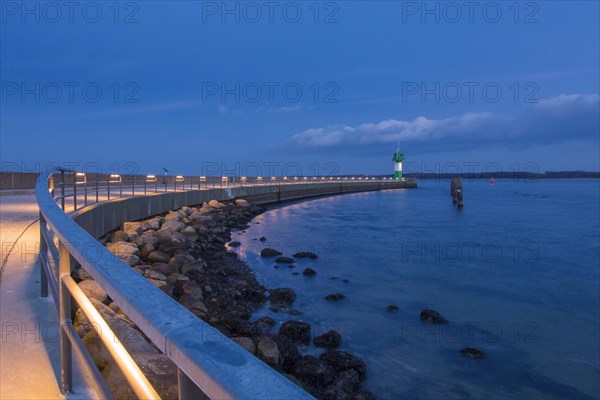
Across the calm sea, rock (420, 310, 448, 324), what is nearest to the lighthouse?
the calm sea

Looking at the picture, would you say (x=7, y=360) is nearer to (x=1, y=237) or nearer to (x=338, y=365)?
(x=338, y=365)

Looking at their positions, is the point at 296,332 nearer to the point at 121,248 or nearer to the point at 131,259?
the point at 131,259

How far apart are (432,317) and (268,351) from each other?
4.59 m

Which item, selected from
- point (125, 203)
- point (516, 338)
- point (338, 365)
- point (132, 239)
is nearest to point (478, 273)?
point (516, 338)

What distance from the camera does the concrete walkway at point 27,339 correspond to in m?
2.55

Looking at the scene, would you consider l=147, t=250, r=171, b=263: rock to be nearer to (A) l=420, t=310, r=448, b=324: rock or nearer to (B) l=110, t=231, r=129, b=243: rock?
(B) l=110, t=231, r=129, b=243: rock

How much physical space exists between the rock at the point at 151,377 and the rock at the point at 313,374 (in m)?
2.61

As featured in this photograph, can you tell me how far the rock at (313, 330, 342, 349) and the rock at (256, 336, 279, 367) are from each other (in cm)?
147

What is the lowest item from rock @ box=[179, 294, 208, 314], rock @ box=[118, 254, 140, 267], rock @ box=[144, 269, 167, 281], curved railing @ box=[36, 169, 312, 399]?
rock @ box=[179, 294, 208, 314]

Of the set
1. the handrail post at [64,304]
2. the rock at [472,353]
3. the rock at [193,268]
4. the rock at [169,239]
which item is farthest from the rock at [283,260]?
the handrail post at [64,304]

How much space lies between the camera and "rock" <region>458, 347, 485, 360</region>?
24.1 ft

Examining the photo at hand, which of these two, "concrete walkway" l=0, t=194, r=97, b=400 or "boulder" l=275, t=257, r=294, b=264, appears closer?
"concrete walkway" l=0, t=194, r=97, b=400

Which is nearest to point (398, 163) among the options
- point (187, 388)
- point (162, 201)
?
point (162, 201)

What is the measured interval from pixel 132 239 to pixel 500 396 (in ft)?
29.8
